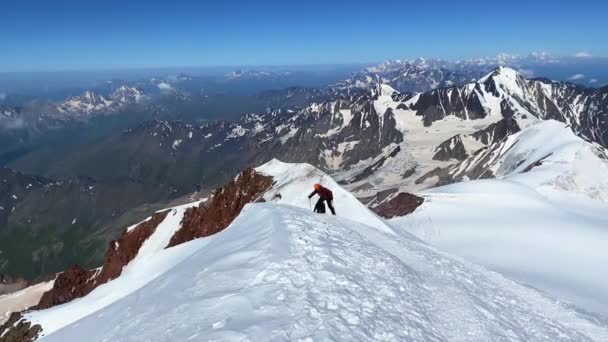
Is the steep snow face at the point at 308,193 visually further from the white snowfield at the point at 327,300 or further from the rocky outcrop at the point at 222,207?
the white snowfield at the point at 327,300

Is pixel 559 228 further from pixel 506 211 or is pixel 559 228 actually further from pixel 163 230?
pixel 163 230

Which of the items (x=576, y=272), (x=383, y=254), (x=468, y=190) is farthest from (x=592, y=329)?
(x=468, y=190)

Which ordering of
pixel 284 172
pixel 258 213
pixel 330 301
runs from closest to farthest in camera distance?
pixel 330 301 < pixel 258 213 < pixel 284 172

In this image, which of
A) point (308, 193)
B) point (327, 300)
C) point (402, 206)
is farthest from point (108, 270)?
point (327, 300)

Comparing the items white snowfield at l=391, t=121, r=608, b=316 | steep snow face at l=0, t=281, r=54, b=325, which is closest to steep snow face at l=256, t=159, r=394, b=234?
white snowfield at l=391, t=121, r=608, b=316

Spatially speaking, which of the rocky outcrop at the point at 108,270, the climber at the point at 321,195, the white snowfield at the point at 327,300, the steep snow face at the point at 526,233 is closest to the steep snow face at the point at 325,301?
the white snowfield at the point at 327,300

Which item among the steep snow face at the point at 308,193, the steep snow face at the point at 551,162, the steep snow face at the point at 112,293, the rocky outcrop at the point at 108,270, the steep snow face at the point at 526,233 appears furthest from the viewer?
the steep snow face at the point at 551,162
